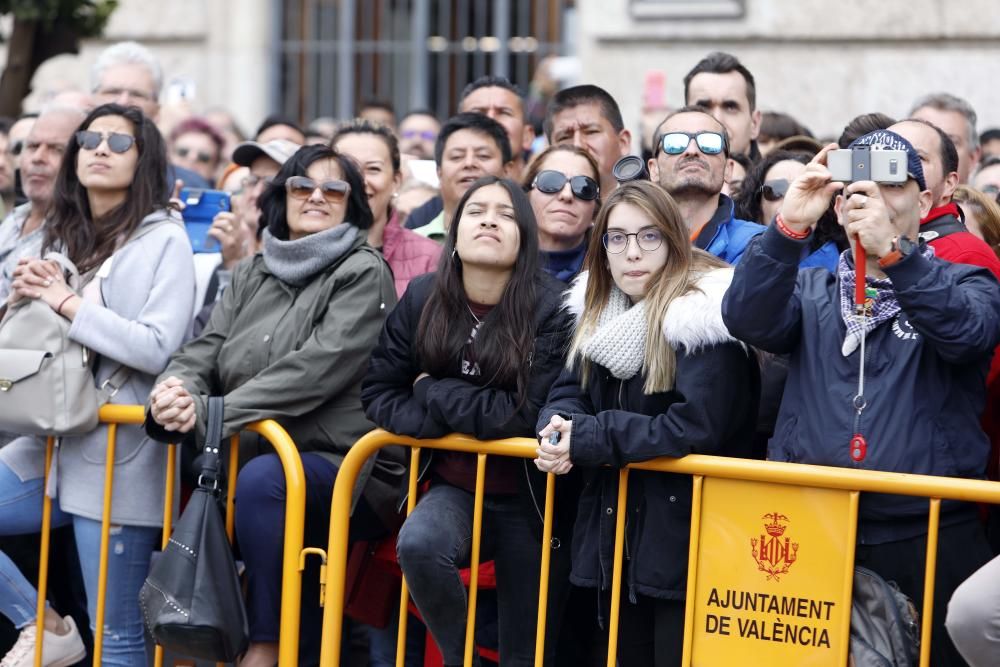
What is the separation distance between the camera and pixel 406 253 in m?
6.07

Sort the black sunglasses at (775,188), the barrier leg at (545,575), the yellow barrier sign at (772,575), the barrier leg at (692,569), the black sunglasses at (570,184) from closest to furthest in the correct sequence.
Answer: the yellow barrier sign at (772,575) → the barrier leg at (692,569) → the barrier leg at (545,575) → the black sunglasses at (570,184) → the black sunglasses at (775,188)

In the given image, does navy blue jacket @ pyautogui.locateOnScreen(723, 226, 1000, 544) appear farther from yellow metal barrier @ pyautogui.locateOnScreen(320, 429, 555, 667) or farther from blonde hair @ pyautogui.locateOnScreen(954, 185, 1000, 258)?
blonde hair @ pyautogui.locateOnScreen(954, 185, 1000, 258)

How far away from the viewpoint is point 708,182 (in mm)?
5383

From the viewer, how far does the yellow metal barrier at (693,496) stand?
423 centimetres

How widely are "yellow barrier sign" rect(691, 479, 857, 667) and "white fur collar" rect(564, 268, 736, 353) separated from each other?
43 cm

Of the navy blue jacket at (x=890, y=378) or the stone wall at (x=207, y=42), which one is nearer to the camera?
the navy blue jacket at (x=890, y=378)

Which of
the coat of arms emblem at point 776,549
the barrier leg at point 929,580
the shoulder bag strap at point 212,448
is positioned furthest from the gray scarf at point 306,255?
the barrier leg at point 929,580

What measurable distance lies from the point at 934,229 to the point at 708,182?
92 cm

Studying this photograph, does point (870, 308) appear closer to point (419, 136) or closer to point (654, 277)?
point (654, 277)

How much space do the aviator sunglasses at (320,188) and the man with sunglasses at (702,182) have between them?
120cm

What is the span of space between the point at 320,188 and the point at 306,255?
0.31 meters

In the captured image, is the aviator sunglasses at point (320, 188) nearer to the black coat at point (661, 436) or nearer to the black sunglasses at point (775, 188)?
the black coat at point (661, 436)

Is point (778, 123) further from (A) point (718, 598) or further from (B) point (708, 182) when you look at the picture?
(A) point (718, 598)

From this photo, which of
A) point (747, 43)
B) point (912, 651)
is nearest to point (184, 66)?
point (747, 43)
